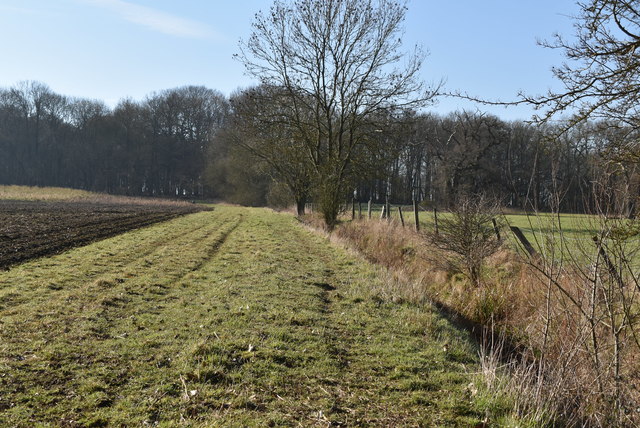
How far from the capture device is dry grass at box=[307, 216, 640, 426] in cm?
426

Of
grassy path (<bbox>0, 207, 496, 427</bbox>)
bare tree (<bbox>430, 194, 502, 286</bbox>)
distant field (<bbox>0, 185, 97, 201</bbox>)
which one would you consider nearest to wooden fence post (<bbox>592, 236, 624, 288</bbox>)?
grassy path (<bbox>0, 207, 496, 427</bbox>)

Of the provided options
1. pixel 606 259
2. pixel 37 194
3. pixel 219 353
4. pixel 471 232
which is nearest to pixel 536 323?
pixel 606 259

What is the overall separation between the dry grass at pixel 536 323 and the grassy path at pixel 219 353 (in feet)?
2.02

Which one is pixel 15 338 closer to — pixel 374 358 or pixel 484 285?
pixel 374 358

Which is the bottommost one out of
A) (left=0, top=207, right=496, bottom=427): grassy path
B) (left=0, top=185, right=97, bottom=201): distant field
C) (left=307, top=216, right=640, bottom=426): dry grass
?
(left=0, top=207, right=496, bottom=427): grassy path

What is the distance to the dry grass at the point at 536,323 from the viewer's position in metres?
4.26

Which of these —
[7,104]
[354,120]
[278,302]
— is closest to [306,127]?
[354,120]

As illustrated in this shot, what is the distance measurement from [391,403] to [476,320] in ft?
15.3

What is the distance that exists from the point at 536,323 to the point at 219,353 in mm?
4399

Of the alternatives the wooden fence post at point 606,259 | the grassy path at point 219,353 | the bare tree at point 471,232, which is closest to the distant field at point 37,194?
the grassy path at point 219,353

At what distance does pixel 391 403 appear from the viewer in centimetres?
441

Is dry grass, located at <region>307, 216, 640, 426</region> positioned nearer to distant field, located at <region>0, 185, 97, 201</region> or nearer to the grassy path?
the grassy path

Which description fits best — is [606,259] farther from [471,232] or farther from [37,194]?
[37,194]

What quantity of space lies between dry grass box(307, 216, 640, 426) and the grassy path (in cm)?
61
